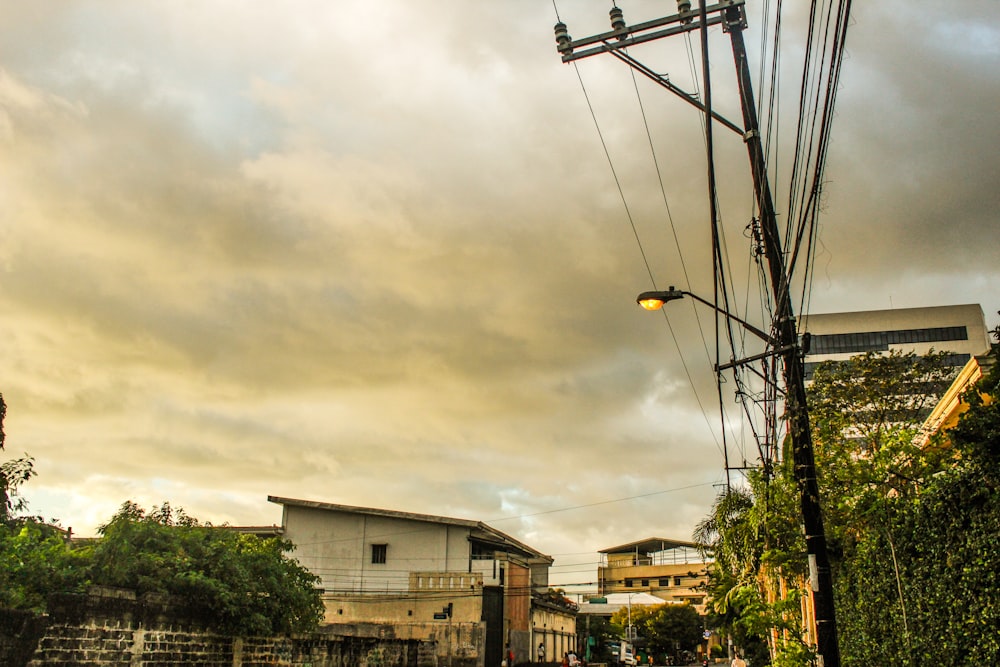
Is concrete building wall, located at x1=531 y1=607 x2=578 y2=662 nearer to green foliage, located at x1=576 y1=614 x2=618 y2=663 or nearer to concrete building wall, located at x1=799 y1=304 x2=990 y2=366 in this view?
green foliage, located at x1=576 y1=614 x2=618 y2=663

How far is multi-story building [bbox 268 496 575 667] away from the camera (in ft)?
130

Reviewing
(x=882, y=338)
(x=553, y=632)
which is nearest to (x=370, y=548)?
(x=553, y=632)

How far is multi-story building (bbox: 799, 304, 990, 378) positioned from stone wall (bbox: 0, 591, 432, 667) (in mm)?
63887

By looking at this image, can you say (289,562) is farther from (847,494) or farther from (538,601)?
(538,601)

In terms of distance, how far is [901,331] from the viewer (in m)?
77.4

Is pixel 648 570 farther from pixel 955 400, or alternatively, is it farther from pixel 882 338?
pixel 955 400

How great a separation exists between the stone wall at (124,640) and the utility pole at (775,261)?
14.0 meters

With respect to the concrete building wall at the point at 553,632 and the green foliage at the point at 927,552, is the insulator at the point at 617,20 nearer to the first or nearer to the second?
the green foliage at the point at 927,552

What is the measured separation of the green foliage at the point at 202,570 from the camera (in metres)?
18.9

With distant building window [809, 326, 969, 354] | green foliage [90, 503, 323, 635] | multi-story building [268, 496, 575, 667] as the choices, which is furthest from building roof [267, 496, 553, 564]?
distant building window [809, 326, 969, 354]

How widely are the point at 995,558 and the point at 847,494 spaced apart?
5.34m

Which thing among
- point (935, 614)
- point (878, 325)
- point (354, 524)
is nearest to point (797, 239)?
point (935, 614)

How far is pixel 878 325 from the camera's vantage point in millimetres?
77875

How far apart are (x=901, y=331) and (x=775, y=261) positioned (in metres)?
75.2
